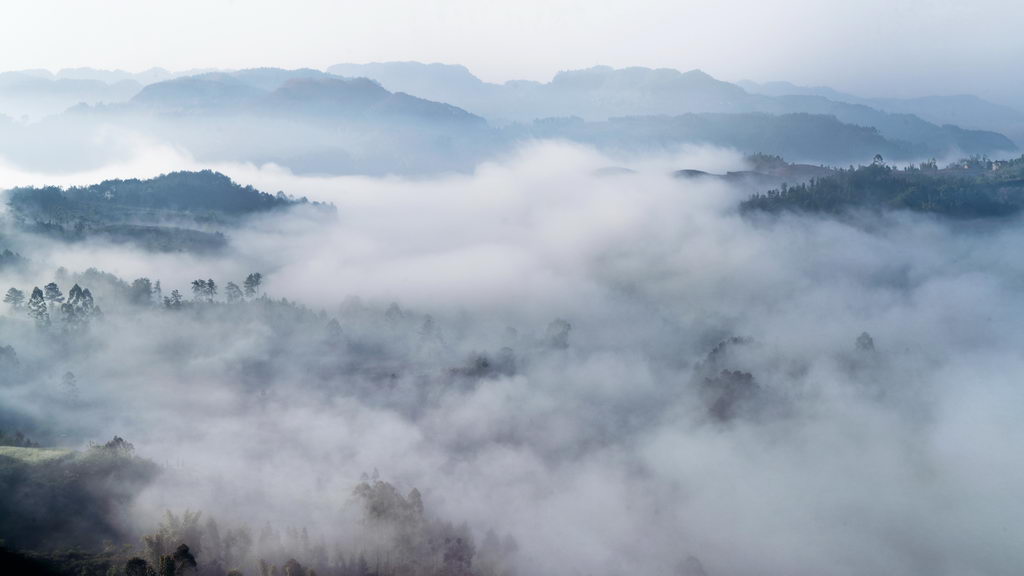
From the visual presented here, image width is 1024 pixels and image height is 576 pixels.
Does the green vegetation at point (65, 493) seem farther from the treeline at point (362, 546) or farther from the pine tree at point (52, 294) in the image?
the pine tree at point (52, 294)

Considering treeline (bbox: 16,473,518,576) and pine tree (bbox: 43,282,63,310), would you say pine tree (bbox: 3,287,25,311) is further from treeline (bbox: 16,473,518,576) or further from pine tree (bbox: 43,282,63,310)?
treeline (bbox: 16,473,518,576)

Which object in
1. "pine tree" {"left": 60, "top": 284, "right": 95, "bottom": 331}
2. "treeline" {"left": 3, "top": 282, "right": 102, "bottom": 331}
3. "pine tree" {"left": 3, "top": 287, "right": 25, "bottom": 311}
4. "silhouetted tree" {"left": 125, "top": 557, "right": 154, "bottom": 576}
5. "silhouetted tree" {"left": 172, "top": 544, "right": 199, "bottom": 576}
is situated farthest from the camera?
"pine tree" {"left": 60, "top": 284, "right": 95, "bottom": 331}

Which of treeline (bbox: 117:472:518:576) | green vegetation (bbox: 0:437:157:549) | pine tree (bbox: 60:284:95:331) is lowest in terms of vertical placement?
treeline (bbox: 117:472:518:576)

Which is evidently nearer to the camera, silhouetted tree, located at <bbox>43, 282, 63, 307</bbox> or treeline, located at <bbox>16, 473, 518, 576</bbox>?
treeline, located at <bbox>16, 473, 518, 576</bbox>

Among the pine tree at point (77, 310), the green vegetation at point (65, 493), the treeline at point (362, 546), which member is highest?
the pine tree at point (77, 310)

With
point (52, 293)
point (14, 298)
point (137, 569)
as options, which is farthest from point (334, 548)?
point (14, 298)

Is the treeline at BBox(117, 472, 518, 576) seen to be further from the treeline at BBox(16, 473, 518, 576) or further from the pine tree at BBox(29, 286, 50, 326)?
the pine tree at BBox(29, 286, 50, 326)

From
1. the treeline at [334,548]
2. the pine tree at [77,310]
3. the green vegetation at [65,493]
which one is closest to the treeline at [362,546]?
the treeline at [334,548]

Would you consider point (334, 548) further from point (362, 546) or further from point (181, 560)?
point (181, 560)

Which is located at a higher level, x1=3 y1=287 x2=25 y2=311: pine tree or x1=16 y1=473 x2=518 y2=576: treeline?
x1=3 y1=287 x2=25 y2=311: pine tree

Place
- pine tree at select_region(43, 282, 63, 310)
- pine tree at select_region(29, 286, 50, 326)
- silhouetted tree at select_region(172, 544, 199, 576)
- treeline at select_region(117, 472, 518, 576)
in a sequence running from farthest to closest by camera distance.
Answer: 1. pine tree at select_region(43, 282, 63, 310)
2. pine tree at select_region(29, 286, 50, 326)
3. treeline at select_region(117, 472, 518, 576)
4. silhouetted tree at select_region(172, 544, 199, 576)

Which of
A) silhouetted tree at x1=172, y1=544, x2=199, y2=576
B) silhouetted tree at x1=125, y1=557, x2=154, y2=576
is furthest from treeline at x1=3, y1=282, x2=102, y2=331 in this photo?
silhouetted tree at x1=172, y1=544, x2=199, y2=576

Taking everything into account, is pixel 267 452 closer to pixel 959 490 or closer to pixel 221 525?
pixel 221 525
